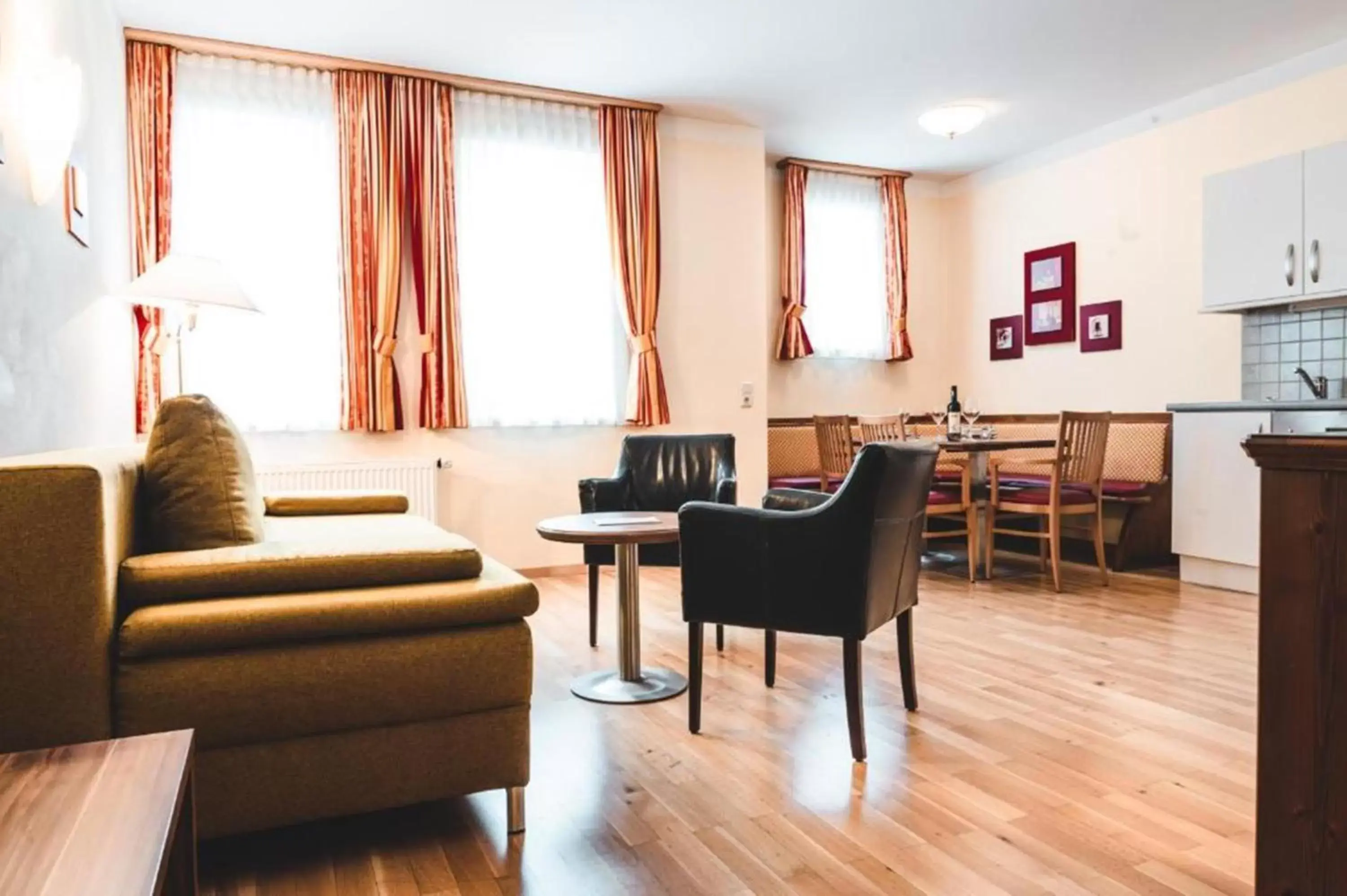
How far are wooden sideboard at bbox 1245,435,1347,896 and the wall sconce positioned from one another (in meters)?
2.84

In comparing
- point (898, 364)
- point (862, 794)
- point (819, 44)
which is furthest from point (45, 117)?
point (898, 364)

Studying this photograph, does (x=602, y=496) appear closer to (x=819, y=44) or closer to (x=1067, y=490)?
(x=819, y=44)

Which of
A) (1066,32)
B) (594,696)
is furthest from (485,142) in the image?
(594,696)

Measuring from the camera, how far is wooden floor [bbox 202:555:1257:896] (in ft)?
5.75

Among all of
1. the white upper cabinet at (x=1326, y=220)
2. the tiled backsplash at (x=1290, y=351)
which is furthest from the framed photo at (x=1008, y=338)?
the white upper cabinet at (x=1326, y=220)

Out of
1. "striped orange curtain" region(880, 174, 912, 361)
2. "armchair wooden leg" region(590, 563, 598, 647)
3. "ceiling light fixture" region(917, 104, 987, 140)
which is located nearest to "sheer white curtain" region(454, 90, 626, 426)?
"armchair wooden leg" region(590, 563, 598, 647)

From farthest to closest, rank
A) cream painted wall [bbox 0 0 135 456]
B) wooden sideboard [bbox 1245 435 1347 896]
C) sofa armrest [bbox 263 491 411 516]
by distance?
1. sofa armrest [bbox 263 491 411 516]
2. cream painted wall [bbox 0 0 135 456]
3. wooden sideboard [bbox 1245 435 1347 896]

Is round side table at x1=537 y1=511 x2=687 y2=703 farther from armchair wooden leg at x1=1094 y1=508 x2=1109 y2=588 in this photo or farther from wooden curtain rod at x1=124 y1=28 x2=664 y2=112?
wooden curtain rod at x1=124 y1=28 x2=664 y2=112

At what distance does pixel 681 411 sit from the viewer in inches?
218

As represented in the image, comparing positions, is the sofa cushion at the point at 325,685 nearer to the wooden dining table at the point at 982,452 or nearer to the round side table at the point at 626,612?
the round side table at the point at 626,612

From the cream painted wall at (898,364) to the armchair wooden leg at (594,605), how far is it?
3.16 meters

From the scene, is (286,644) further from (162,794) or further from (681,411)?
(681,411)

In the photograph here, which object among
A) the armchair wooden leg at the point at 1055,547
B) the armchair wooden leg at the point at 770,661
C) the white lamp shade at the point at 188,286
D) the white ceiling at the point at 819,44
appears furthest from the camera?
the armchair wooden leg at the point at 1055,547

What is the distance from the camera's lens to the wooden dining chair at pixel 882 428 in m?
4.85
